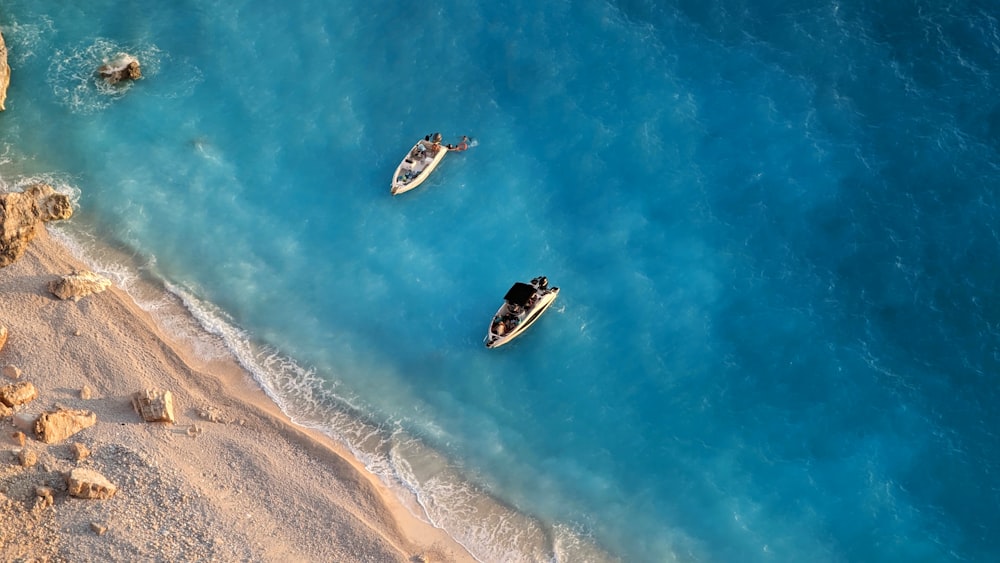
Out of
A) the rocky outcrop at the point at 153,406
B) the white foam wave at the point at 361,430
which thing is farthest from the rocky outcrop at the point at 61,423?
the white foam wave at the point at 361,430

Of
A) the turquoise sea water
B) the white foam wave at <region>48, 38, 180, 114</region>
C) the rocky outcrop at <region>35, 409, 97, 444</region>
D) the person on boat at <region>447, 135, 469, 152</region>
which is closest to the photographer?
the rocky outcrop at <region>35, 409, 97, 444</region>

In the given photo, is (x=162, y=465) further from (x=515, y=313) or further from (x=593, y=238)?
(x=593, y=238)

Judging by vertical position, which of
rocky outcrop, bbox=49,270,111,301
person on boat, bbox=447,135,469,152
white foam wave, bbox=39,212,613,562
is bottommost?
rocky outcrop, bbox=49,270,111,301

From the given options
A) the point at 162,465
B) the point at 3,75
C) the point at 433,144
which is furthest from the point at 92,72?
the point at 162,465

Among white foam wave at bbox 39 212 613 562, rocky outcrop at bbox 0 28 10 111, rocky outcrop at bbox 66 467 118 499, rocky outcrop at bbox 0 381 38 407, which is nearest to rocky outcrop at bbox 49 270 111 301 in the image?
white foam wave at bbox 39 212 613 562

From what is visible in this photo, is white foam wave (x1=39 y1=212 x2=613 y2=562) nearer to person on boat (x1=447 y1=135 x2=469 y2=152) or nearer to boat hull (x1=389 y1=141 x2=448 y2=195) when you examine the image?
boat hull (x1=389 y1=141 x2=448 y2=195)

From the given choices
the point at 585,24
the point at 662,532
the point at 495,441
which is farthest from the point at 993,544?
the point at 585,24

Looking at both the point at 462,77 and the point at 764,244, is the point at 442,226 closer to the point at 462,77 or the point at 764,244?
the point at 462,77

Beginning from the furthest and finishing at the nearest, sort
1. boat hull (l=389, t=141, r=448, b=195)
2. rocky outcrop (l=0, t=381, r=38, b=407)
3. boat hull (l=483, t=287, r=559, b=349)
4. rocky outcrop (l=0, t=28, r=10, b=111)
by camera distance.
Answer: rocky outcrop (l=0, t=28, r=10, b=111)
boat hull (l=389, t=141, r=448, b=195)
boat hull (l=483, t=287, r=559, b=349)
rocky outcrop (l=0, t=381, r=38, b=407)
